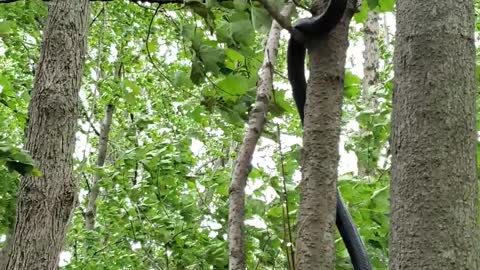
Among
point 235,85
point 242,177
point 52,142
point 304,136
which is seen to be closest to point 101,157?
point 52,142

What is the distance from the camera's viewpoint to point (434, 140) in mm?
965

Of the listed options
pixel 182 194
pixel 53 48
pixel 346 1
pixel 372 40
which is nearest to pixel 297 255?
pixel 346 1

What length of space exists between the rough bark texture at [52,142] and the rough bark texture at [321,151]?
6.95 ft

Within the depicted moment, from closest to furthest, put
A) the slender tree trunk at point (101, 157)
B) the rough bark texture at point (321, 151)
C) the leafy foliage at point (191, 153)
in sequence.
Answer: the rough bark texture at point (321, 151)
the leafy foliage at point (191, 153)
the slender tree trunk at point (101, 157)

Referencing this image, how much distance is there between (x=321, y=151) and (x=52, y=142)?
2245 millimetres

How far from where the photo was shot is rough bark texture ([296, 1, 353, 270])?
1.06 meters

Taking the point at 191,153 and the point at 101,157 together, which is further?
the point at 101,157

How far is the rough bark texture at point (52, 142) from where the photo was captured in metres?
3.04

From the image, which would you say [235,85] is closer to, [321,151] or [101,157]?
[321,151]

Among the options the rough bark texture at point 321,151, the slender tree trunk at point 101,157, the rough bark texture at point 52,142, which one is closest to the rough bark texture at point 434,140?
the rough bark texture at point 321,151

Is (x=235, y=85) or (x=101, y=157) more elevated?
(x=101, y=157)

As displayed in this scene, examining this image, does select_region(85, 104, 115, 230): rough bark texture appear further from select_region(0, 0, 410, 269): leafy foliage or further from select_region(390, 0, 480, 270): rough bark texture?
select_region(390, 0, 480, 270): rough bark texture

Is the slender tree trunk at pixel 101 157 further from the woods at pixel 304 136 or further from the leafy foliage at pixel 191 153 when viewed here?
the woods at pixel 304 136

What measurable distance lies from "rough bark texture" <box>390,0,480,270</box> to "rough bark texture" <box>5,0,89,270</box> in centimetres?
233
